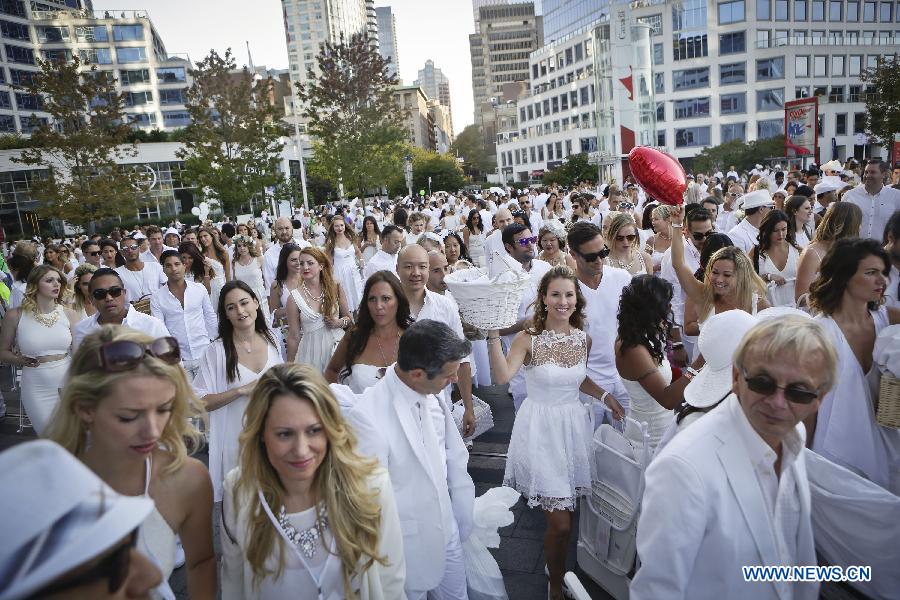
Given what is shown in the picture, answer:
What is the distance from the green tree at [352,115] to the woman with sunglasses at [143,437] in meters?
25.1

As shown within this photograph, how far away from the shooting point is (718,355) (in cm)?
244

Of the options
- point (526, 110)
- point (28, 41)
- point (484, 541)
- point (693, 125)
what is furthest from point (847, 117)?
point (28, 41)

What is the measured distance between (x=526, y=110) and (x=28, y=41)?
2664 inches

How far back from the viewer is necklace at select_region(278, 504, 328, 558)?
2107mm

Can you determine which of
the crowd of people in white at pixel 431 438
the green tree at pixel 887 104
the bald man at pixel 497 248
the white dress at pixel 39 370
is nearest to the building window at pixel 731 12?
the green tree at pixel 887 104

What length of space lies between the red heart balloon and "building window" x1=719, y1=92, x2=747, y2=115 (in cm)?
6793

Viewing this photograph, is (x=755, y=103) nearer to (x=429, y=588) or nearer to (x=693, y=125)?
(x=693, y=125)

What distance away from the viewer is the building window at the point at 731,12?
61.2m

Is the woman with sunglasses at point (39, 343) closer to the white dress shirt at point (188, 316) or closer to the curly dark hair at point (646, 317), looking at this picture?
the white dress shirt at point (188, 316)

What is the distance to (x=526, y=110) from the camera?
3578 inches

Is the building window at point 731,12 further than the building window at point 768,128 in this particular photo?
Yes

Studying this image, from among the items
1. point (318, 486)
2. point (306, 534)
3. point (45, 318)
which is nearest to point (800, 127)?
point (45, 318)

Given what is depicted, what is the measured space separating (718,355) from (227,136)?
25450mm

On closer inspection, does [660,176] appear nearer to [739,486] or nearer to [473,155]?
[739,486]
